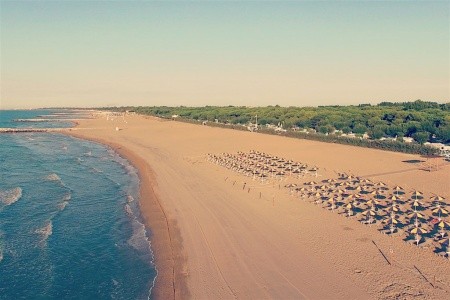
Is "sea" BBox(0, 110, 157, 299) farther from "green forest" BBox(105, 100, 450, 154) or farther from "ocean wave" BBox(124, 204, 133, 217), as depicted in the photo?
"green forest" BBox(105, 100, 450, 154)

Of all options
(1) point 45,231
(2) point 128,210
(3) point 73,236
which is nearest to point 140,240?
(3) point 73,236

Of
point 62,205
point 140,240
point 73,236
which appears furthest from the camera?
point 62,205

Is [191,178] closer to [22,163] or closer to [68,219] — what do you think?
[68,219]

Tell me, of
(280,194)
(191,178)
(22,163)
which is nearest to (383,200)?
(280,194)

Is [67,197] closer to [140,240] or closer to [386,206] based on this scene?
[140,240]

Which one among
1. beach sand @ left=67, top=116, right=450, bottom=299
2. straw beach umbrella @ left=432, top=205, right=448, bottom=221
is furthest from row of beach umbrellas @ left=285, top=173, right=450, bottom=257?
beach sand @ left=67, top=116, right=450, bottom=299
